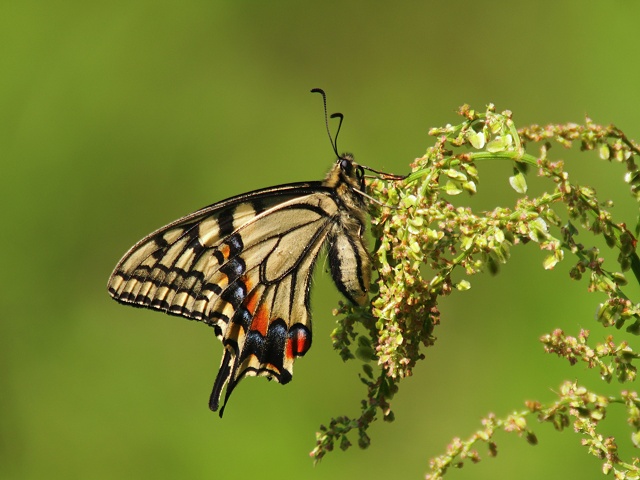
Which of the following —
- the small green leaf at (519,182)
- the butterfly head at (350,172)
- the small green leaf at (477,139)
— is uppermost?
the butterfly head at (350,172)

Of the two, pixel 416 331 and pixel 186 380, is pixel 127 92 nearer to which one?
pixel 186 380

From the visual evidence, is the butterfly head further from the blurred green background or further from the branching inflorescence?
the blurred green background

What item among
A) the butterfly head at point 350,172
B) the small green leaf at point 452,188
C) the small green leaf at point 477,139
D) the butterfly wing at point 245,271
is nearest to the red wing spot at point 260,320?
the butterfly wing at point 245,271

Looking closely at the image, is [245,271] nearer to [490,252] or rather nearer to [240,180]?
[490,252]

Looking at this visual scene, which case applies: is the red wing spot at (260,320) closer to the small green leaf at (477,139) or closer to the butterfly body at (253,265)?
the butterfly body at (253,265)

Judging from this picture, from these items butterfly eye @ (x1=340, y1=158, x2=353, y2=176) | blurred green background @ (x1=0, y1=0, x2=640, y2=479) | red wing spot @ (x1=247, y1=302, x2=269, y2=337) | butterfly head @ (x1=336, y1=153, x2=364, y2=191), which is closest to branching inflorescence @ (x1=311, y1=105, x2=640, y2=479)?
butterfly head @ (x1=336, y1=153, x2=364, y2=191)

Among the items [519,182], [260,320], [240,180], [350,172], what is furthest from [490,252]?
[240,180]
